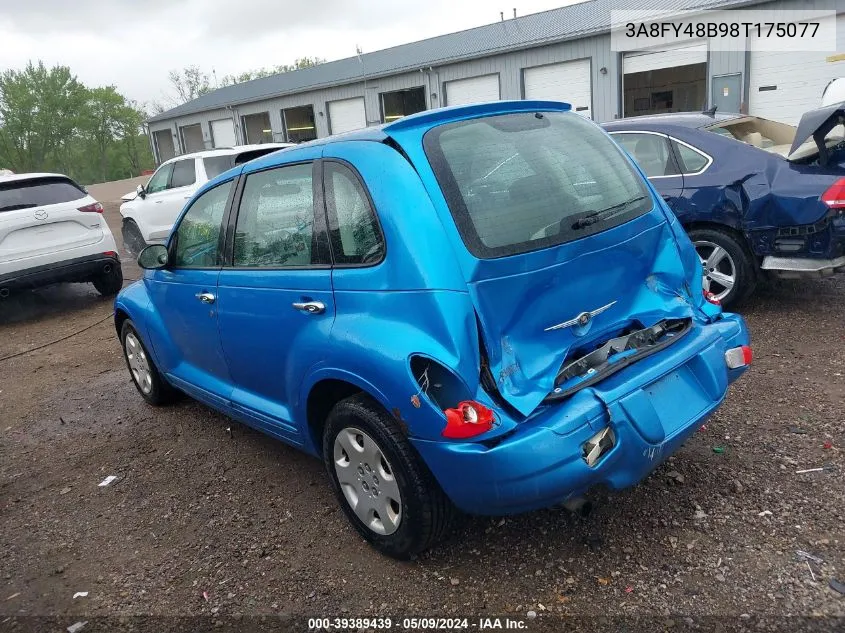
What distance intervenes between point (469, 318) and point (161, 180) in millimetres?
10307

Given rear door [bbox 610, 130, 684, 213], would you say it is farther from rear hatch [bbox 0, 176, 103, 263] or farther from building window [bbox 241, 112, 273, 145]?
building window [bbox 241, 112, 273, 145]

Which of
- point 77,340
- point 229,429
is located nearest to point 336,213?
point 229,429

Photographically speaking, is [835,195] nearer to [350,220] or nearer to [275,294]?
[350,220]

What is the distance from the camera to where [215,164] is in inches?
400

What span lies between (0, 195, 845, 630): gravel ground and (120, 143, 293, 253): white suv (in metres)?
6.22

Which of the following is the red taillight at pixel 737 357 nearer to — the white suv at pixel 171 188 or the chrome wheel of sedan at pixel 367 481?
the chrome wheel of sedan at pixel 367 481

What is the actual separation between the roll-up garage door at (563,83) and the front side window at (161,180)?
1172cm

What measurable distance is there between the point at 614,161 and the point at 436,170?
3.49 feet

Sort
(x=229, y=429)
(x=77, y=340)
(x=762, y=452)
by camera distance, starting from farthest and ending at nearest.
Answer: (x=77, y=340), (x=229, y=429), (x=762, y=452)

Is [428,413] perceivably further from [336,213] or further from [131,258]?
[131,258]

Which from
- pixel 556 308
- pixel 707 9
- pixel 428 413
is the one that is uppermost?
pixel 707 9

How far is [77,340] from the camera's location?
24.1ft

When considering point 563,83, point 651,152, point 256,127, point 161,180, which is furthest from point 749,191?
point 256,127

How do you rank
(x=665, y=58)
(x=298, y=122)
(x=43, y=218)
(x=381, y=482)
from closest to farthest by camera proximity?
(x=381, y=482) → (x=43, y=218) → (x=665, y=58) → (x=298, y=122)
